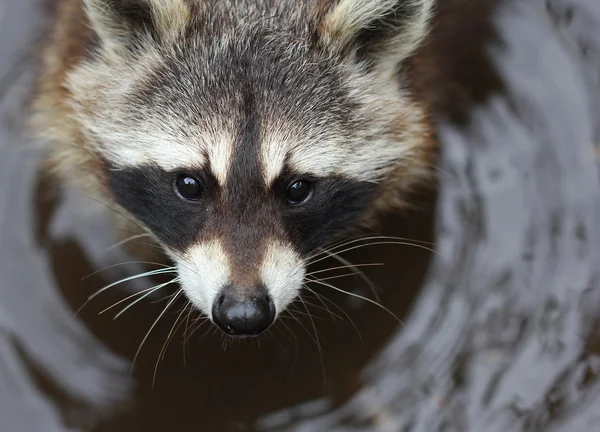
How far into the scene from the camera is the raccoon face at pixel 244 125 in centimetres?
294

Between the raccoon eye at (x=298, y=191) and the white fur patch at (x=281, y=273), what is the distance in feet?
0.64

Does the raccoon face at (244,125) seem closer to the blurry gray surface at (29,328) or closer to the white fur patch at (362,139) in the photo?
the white fur patch at (362,139)

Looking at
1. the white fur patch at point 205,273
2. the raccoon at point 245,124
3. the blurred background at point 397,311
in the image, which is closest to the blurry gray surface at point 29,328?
the blurred background at point 397,311

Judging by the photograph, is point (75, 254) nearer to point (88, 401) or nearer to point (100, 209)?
point (100, 209)

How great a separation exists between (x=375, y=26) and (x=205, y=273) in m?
1.22

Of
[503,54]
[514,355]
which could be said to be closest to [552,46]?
[503,54]

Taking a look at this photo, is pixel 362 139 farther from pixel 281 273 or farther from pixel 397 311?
pixel 397 311

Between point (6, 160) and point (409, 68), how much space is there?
2.18 meters

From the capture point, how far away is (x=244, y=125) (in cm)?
293

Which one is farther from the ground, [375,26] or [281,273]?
[375,26]

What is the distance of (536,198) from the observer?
4.10 metres

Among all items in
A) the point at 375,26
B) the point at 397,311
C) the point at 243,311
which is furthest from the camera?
the point at 397,311

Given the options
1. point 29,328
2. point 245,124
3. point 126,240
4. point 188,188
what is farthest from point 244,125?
point 29,328

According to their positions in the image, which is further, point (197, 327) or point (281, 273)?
point (197, 327)
